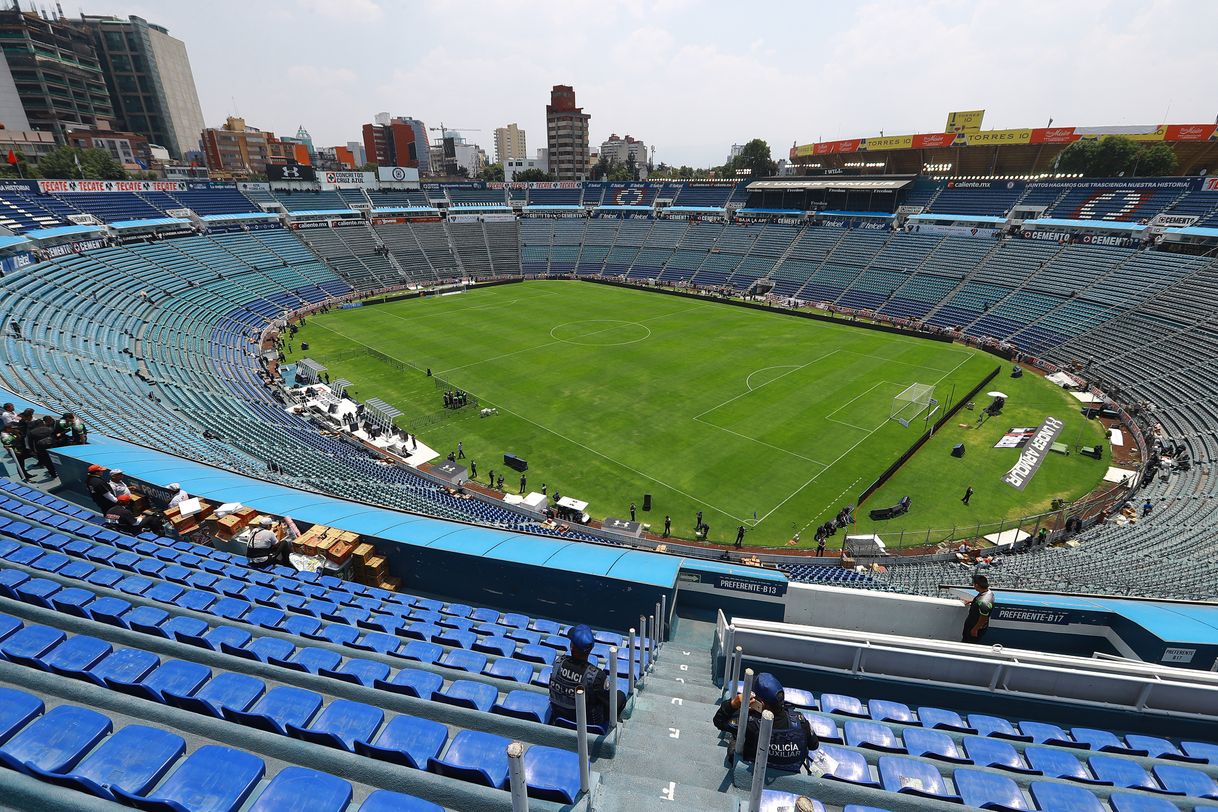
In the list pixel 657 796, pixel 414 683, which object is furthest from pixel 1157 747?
pixel 414 683

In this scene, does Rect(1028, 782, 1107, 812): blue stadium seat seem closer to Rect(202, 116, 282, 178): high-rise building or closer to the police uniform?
the police uniform

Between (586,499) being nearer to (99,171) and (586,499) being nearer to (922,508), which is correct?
(922,508)

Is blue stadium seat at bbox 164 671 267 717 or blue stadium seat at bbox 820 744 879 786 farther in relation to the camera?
blue stadium seat at bbox 820 744 879 786

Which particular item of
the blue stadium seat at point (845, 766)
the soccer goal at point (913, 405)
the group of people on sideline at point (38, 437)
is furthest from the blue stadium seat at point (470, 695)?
the soccer goal at point (913, 405)

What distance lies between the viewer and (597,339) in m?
53.6

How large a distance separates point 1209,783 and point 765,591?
252 inches

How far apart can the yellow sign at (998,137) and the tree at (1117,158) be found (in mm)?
5551

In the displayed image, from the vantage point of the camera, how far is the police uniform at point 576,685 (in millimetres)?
6086

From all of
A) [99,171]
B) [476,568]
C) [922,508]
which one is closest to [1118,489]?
[922,508]

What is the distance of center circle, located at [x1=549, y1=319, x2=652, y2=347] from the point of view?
53.0m

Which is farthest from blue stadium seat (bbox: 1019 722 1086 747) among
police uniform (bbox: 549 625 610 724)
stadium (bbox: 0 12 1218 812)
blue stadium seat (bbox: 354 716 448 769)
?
blue stadium seat (bbox: 354 716 448 769)

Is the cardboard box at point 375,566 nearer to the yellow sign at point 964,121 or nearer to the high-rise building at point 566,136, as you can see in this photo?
the yellow sign at point 964,121

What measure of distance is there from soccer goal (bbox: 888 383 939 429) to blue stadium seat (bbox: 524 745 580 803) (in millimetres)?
36182

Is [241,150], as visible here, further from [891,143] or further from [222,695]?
[222,695]
